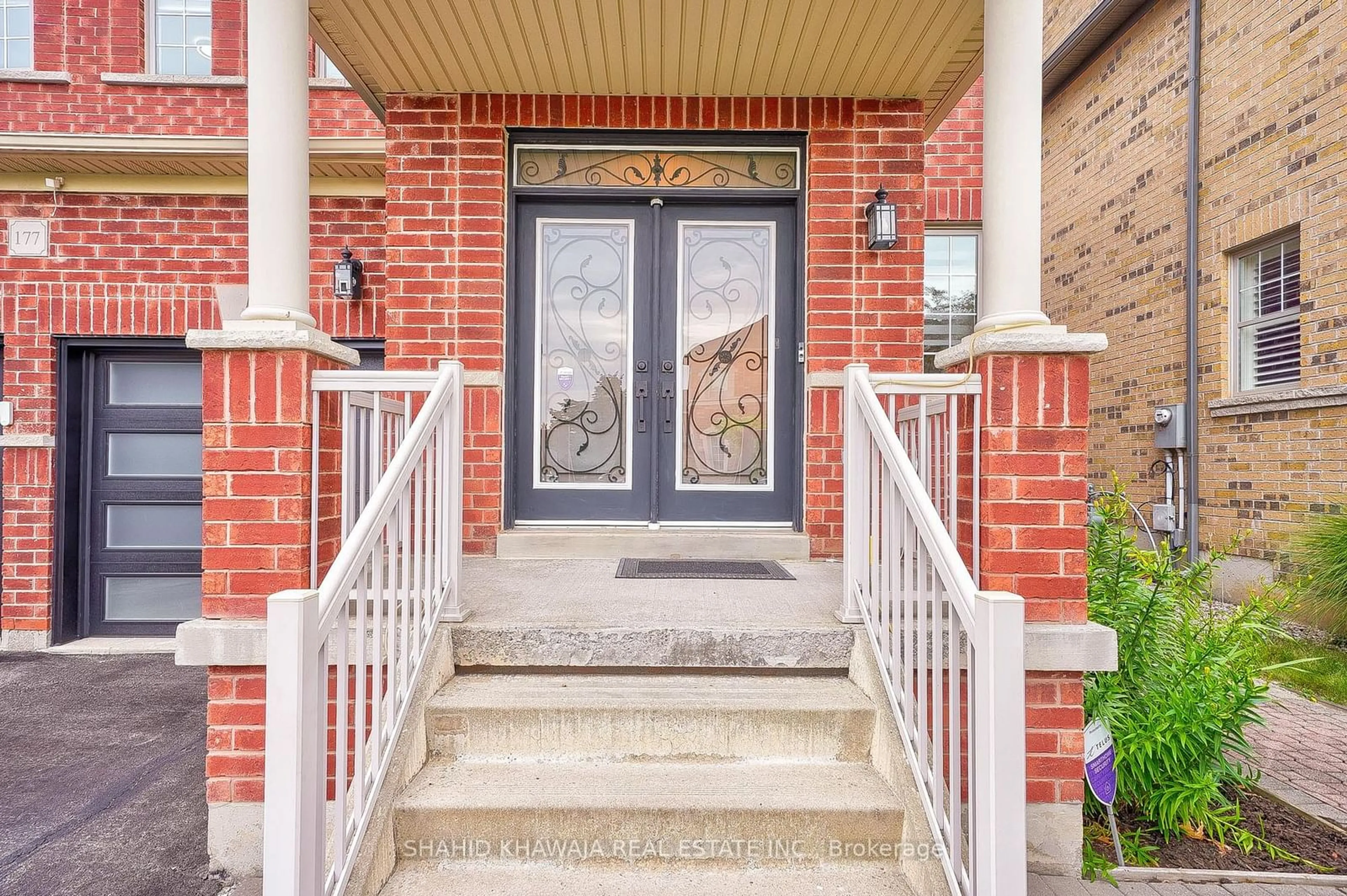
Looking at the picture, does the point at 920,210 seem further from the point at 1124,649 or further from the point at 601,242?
the point at 1124,649

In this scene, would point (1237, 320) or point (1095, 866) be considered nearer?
point (1095, 866)

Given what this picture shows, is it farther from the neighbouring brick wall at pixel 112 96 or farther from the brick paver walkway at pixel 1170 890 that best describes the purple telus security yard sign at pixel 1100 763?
the neighbouring brick wall at pixel 112 96

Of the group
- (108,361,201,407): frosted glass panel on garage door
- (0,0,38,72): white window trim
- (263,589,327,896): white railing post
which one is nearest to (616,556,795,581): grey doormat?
(263,589,327,896): white railing post

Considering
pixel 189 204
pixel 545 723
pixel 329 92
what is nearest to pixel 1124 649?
pixel 545 723

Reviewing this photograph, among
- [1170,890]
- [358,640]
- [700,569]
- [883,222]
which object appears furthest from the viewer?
[883,222]

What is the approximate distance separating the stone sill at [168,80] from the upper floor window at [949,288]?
4.93m

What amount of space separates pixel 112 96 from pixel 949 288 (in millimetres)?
5964

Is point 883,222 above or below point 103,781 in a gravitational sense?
above

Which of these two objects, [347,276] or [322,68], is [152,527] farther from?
[322,68]

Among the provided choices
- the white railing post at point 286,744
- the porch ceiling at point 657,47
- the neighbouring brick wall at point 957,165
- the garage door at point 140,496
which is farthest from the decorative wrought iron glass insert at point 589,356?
the garage door at point 140,496

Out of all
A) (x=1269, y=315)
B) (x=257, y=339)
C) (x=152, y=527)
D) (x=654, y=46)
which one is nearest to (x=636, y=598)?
(x=257, y=339)

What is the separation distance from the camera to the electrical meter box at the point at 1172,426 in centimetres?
576

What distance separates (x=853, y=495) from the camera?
249cm

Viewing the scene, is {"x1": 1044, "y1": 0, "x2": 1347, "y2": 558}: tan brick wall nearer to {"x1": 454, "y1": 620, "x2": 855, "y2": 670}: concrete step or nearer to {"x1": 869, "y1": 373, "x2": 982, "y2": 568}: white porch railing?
{"x1": 869, "y1": 373, "x2": 982, "y2": 568}: white porch railing
